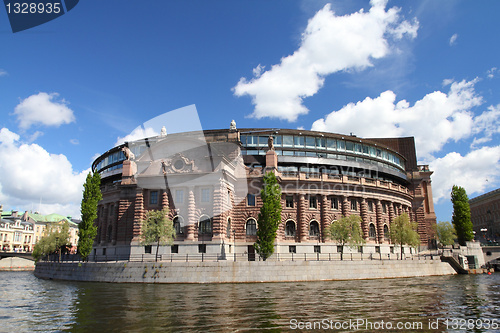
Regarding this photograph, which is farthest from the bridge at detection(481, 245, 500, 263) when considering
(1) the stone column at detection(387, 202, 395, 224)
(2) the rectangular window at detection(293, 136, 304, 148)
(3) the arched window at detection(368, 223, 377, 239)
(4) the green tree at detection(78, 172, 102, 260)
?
(4) the green tree at detection(78, 172, 102, 260)

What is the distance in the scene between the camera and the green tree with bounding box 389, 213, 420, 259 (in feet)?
187

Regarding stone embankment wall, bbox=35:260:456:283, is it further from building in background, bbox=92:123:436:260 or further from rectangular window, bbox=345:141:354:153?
rectangular window, bbox=345:141:354:153

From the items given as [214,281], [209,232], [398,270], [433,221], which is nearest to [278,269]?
[214,281]

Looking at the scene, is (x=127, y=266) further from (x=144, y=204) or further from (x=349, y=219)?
(x=349, y=219)

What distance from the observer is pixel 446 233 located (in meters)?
65.3

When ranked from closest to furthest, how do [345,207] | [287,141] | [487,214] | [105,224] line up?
[345,207] < [105,224] < [287,141] < [487,214]

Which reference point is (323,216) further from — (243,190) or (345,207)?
(243,190)

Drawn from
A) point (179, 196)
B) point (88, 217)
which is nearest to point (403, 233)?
point (179, 196)

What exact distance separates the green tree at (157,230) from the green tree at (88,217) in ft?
29.1

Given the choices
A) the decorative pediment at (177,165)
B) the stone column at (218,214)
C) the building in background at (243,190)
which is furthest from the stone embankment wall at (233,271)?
the decorative pediment at (177,165)

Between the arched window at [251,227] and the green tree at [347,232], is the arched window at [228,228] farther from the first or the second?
the green tree at [347,232]

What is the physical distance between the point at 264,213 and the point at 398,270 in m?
17.8

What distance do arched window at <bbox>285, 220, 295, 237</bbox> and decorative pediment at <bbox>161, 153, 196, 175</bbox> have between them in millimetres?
17372

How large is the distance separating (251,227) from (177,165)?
14161mm
